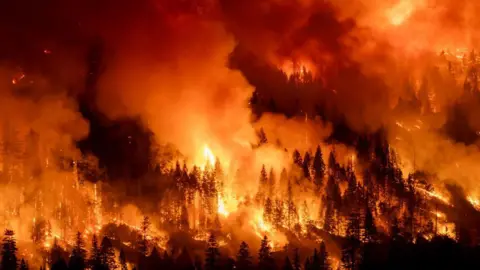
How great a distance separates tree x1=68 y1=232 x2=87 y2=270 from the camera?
208 ft

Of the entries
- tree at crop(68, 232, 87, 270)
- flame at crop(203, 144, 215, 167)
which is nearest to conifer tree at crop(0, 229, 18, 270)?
tree at crop(68, 232, 87, 270)

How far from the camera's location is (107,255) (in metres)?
64.2

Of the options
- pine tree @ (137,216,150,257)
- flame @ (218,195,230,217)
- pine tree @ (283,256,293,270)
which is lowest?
pine tree @ (283,256,293,270)

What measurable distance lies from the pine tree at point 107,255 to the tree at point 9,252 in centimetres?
761

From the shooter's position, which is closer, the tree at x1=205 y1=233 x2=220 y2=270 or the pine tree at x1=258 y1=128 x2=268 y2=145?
the tree at x1=205 y1=233 x2=220 y2=270

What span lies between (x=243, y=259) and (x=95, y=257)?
43.1 feet

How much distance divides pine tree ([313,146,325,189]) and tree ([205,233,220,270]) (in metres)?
19.8

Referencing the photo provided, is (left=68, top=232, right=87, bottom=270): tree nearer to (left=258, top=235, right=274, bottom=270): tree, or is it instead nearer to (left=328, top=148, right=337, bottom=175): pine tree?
(left=258, top=235, right=274, bottom=270): tree

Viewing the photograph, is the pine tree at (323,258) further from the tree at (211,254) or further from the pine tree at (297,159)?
the pine tree at (297,159)

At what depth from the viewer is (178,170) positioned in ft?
259

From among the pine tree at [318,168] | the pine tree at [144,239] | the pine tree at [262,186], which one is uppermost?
the pine tree at [318,168]

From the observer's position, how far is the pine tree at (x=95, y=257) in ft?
208

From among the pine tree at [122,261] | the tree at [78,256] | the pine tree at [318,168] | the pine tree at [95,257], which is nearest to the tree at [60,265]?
the tree at [78,256]

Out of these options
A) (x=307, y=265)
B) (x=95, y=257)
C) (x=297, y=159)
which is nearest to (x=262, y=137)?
(x=297, y=159)
